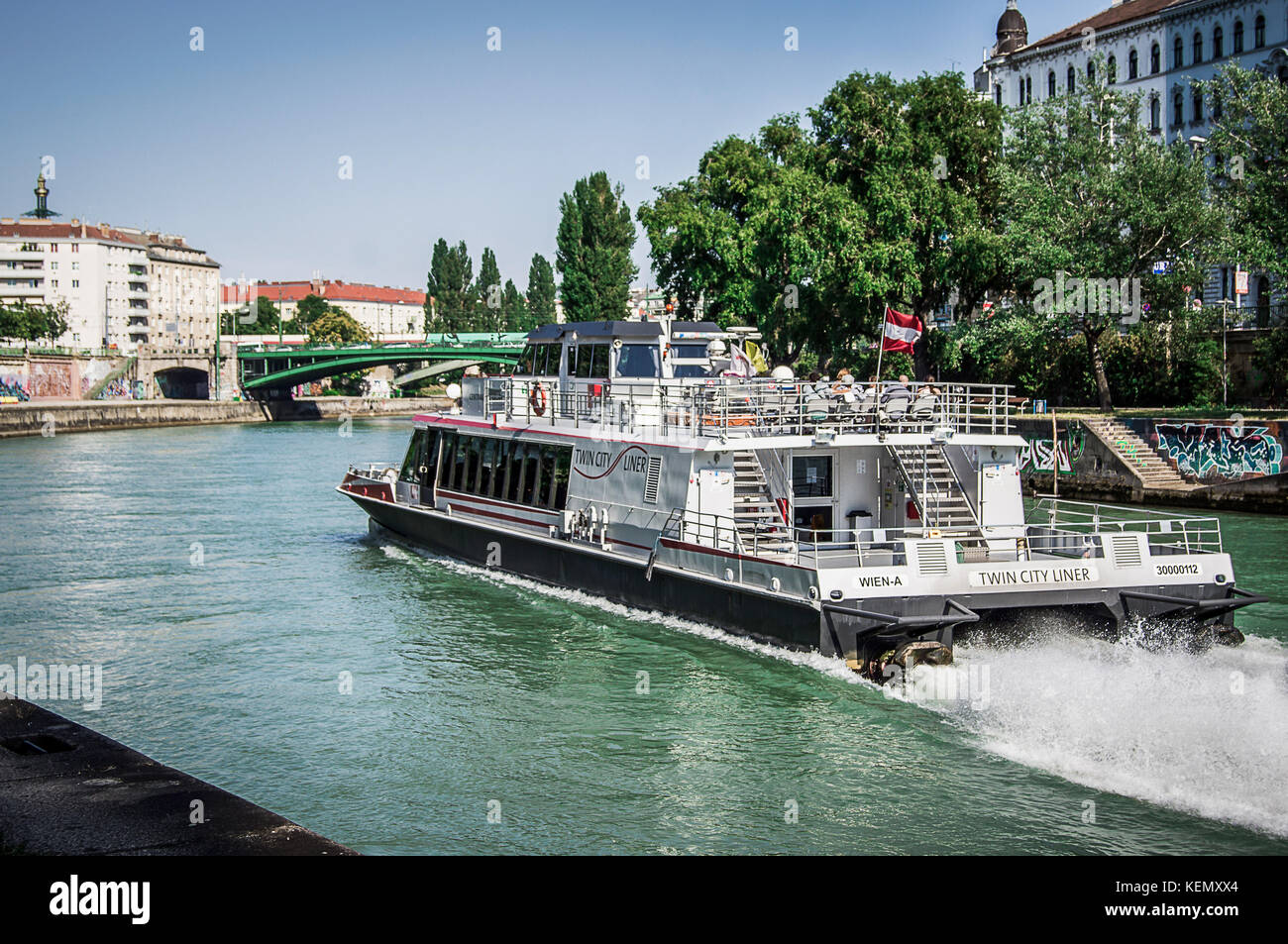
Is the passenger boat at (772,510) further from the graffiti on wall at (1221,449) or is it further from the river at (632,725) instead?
the graffiti on wall at (1221,449)

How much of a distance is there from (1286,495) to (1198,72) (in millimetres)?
43816

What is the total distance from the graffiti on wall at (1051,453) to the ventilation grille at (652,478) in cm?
2217

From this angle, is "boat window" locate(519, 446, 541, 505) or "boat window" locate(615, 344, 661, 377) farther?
"boat window" locate(519, 446, 541, 505)

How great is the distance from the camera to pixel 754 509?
19.8 m

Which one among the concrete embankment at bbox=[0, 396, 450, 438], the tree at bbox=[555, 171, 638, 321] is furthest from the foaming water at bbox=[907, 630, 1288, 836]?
the concrete embankment at bbox=[0, 396, 450, 438]

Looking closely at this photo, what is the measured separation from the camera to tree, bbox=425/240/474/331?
130 m

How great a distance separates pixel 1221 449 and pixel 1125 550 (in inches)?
896

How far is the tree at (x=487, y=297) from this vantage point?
431 feet

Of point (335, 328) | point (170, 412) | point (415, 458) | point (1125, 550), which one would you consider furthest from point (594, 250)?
point (335, 328)

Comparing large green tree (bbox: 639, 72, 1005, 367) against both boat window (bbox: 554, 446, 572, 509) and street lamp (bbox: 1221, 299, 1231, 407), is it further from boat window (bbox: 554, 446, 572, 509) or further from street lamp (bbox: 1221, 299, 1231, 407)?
boat window (bbox: 554, 446, 572, 509)

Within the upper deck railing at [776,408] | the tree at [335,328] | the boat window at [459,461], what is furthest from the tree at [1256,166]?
the tree at [335,328]

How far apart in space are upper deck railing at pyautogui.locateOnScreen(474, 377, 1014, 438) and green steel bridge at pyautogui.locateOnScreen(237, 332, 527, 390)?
6020 cm

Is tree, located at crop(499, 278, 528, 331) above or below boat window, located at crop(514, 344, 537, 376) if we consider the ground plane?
above

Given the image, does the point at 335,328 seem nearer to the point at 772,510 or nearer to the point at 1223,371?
the point at 1223,371
